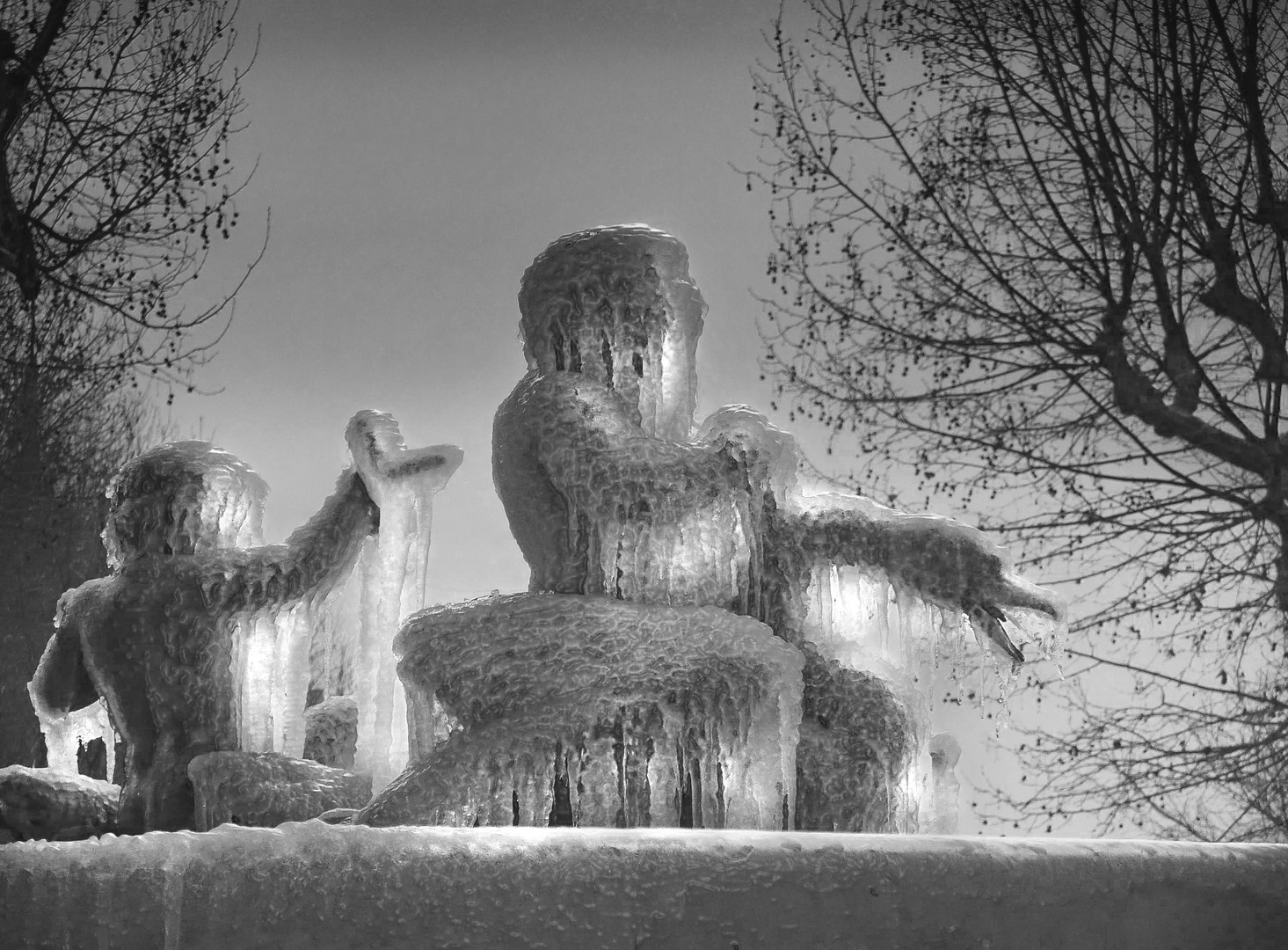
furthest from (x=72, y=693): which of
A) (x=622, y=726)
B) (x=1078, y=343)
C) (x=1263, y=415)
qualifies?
(x=1263, y=415)

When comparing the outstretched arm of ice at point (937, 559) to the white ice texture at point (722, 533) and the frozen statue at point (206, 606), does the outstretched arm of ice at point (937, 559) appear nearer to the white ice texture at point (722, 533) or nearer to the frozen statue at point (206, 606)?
the white ice texture at point (722, 533)

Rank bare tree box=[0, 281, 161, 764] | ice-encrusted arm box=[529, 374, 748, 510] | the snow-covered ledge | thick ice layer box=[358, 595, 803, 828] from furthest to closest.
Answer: bare tree box=[0, 281, 161, 764], ice-encrusted arm box=[529, 374, 748, 510], thick ice layer box=[358, 595, 803, 828], the snow-covered ledge

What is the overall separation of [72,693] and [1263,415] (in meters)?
5.26

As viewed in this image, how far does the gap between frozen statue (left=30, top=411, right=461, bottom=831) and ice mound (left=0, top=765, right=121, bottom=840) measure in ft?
0.47

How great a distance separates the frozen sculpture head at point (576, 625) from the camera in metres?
3.82

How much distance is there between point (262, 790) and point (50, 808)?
114 centimetres

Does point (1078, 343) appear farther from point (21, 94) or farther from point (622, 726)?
point (21, 94)

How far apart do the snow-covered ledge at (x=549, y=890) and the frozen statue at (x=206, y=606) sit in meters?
2.41

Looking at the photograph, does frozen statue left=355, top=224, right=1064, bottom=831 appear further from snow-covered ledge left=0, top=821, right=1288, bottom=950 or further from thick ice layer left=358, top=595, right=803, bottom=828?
snow-covered ledge left=0, top=821, right=1288, bottom=950

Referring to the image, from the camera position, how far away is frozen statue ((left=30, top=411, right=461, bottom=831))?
16.7 feet

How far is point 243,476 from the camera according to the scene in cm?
540

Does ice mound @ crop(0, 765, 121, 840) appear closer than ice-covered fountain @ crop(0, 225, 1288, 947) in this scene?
No

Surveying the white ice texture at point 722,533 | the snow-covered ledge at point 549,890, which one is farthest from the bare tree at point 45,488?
the snow-covered ledge at point 549,890

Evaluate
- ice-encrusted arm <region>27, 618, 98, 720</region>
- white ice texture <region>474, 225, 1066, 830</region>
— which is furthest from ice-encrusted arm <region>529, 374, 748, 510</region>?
ice-encrusted arm <region>27, 618, 98, 720</region>
